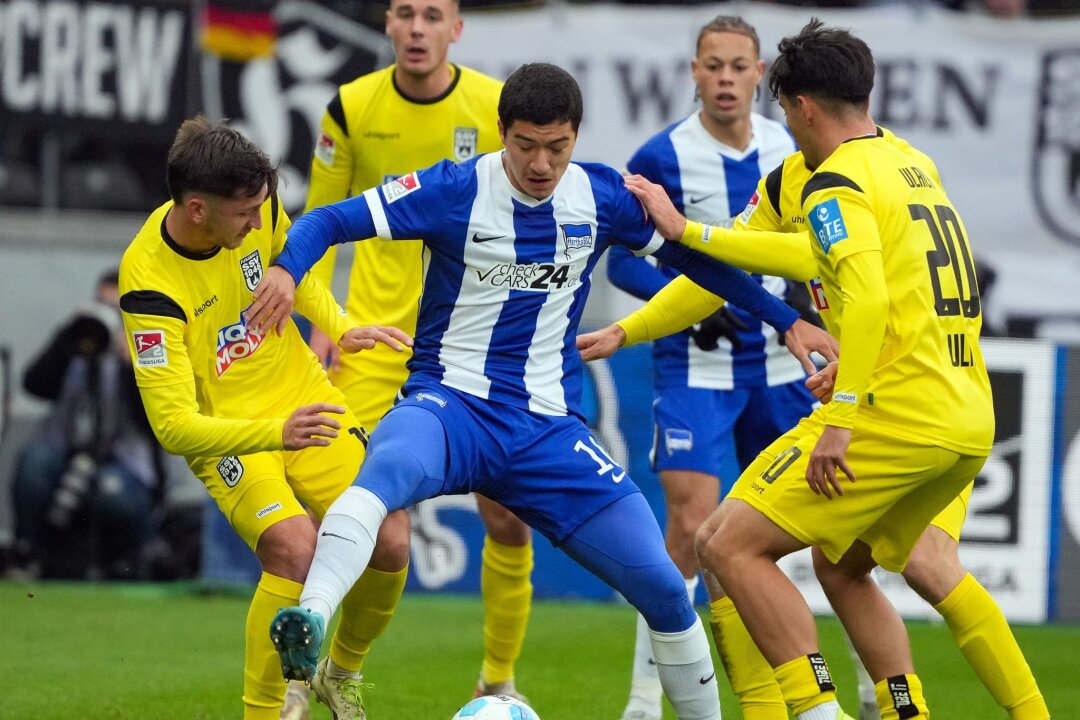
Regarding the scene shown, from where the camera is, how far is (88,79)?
35.2 feet

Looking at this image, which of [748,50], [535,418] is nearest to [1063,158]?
[748,50]

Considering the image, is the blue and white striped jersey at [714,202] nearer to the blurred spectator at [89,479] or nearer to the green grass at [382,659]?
the green grass at [382,659]

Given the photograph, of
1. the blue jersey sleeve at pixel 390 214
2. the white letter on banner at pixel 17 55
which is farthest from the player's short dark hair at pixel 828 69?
the white letter on banner at pixel 17 55

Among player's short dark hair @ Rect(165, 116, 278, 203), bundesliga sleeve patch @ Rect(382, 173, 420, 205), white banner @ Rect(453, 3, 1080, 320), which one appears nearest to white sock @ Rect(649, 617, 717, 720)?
bundesliga sleeve patch @ Rect(382, 173, 420, 205)

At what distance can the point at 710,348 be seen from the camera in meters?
6.55

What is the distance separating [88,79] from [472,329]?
6521 millimetres

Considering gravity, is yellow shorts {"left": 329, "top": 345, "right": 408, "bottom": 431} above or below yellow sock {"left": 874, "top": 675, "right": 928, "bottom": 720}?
above

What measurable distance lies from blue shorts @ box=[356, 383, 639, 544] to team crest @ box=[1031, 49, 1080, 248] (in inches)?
265

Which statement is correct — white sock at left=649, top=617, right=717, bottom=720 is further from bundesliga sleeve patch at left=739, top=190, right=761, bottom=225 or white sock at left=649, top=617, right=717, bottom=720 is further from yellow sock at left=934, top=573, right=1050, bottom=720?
bundesliga sleeve patch at left=739, top=190, right=761, bottom=225

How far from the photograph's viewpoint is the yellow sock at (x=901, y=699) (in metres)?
5.02

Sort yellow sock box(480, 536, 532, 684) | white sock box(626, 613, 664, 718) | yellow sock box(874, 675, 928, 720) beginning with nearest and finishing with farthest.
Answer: yellow sock box(874, 675, 928, 720), white sock box(626, 613, 664, 718), yellow sock box(480, 536, 532, 684)

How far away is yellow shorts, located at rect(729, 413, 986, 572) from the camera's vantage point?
4.74 metres

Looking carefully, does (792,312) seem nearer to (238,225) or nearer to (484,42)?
(238,225)

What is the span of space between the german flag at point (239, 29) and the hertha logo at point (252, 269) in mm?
5744
